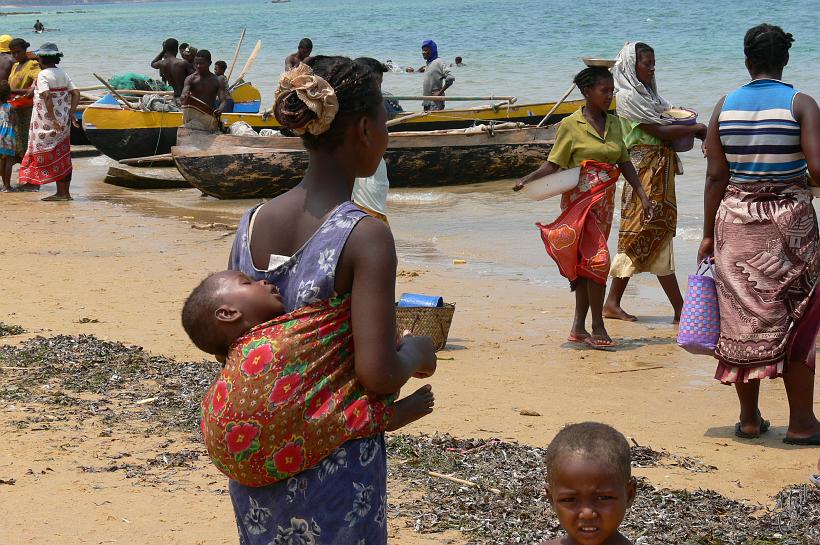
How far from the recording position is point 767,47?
4.78 meters

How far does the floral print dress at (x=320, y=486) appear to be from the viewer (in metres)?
2.28

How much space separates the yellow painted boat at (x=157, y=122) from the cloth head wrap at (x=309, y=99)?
40.7ft

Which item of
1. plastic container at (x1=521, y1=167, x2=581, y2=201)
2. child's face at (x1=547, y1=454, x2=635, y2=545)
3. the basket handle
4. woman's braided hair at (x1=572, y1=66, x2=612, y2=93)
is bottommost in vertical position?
the basket handle

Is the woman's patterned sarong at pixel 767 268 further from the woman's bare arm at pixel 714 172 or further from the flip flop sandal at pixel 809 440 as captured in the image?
the flip flop sandal at pixel 809 440

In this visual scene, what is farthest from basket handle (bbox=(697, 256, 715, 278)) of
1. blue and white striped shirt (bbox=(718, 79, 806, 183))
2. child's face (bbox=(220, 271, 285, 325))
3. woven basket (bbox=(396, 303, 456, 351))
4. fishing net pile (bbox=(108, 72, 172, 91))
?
fishing net pile (bbox=(108, 72, 172, 91))

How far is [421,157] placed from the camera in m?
14.1

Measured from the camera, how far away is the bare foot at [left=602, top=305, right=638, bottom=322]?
310 inches

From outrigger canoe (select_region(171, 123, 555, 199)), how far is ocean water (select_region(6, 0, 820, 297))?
235 millimetres

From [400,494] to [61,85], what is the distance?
9.92 meters

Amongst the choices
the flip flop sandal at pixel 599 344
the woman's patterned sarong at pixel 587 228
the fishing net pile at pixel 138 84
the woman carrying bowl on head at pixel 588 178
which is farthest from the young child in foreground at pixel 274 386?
the fishing net pile at pixel 138 84

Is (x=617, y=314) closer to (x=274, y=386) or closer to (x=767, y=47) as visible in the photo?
(x=767, y=47)

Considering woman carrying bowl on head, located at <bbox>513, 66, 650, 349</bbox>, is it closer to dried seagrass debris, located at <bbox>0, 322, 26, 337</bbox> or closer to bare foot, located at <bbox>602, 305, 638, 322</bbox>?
bare foot, located at <bbox>602, 305, 638, 322</bbox>

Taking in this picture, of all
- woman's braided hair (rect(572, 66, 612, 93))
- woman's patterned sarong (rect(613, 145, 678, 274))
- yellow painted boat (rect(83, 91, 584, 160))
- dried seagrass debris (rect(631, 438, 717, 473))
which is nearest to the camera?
dried seagrass debris (rect(631, 438, 717, 473))

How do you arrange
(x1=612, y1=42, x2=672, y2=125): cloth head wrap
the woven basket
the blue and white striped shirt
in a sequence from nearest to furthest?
the blue and white striped shirt, the woven basket, (x1=612, y1=42, x2=672, y2=125): cloth head wrap
